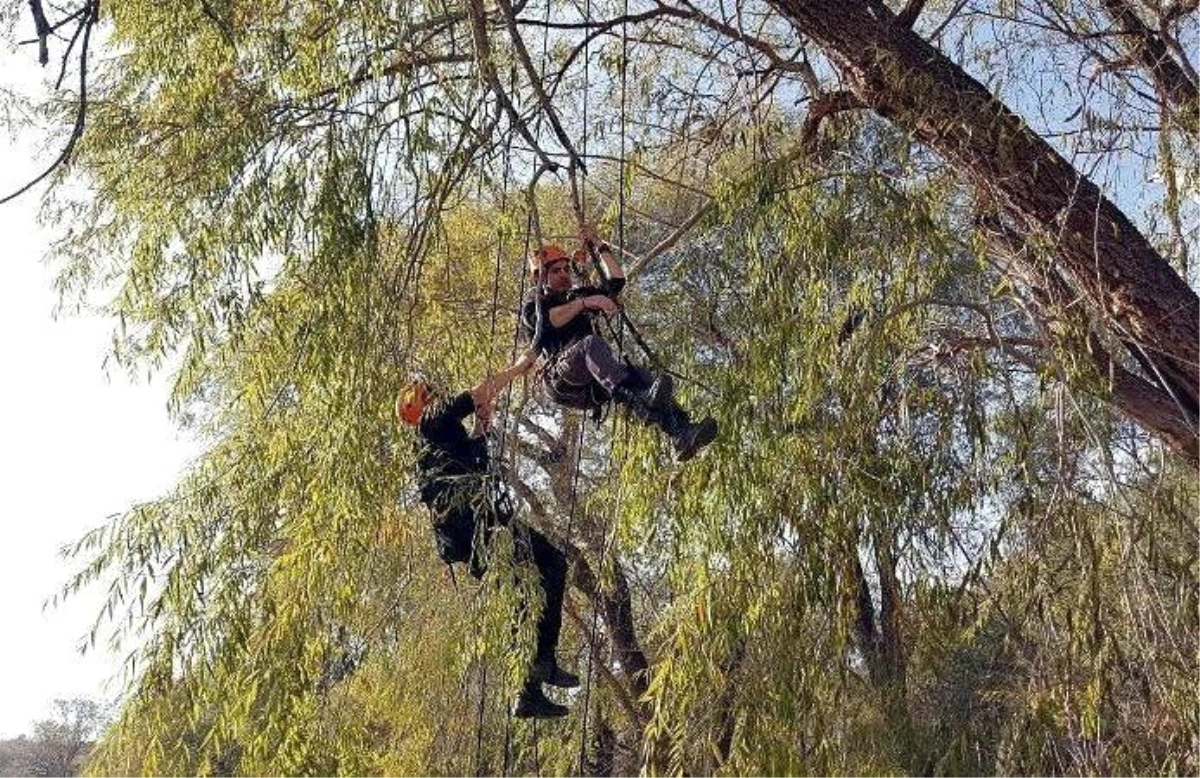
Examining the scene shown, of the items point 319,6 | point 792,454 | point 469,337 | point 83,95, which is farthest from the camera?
point 469,337

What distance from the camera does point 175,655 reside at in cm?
274

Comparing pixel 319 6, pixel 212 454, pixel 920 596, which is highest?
pixel 319 6

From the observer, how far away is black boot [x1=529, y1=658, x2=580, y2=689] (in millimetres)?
2807

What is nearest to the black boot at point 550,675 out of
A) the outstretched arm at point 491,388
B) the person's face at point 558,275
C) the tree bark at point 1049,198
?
the outstretched arm at point 491,388

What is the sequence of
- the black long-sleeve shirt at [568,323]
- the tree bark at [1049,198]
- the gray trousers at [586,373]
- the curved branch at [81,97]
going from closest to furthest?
the curved branch at [81,97] → the gray trousers at [586,373] → the black long-sleeve shirt at [568,323] → the tree bark at [1049,198]

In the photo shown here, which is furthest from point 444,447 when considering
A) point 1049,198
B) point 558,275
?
point 1049,198

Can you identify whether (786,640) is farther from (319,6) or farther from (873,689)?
(319,6)

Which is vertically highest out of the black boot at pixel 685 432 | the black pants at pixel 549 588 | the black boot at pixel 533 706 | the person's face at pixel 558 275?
the person's face at pixel 558 275

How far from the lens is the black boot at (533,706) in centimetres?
276

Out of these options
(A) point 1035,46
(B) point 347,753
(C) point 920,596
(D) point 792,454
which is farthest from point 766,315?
(B) point 347,753

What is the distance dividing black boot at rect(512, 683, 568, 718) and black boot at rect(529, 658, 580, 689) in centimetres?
2

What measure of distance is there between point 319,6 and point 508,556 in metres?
1.52

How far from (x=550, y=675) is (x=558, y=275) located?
0.88 metres

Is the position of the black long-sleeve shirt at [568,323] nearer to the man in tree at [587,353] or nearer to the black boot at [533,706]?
the man in tree at [587,353]
